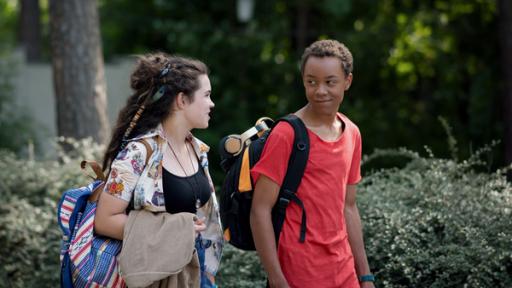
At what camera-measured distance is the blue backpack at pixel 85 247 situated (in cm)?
342

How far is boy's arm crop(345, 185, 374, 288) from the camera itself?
148 inches

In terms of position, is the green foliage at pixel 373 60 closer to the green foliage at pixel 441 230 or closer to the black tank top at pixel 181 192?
the green foliage at pixel 441 230

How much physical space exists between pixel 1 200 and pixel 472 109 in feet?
22.3

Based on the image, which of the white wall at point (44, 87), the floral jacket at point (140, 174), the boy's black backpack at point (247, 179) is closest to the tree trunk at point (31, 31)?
the white wall at point (44, 87)

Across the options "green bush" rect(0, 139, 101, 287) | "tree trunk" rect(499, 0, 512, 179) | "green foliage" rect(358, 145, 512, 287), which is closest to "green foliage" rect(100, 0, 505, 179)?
"tree trunk" rect(499, 0, 512, 179)

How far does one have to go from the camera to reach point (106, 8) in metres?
14.7

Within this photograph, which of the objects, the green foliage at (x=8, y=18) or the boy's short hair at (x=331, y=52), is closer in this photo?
the boy's short hair at (x=331, y=52)

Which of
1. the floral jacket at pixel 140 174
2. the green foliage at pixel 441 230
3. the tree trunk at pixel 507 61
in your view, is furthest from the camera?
the tree trunk at pixel 507 61

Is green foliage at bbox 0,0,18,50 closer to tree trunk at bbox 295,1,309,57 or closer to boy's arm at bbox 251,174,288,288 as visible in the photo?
tree trunk at bbox 295,1,309,57

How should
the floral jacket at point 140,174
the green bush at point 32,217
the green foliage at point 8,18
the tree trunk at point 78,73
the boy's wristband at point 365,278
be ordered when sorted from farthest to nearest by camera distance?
the green foliage at point 8,18
the tree trunk at point 78,73
the green bush at point 32,217
the boy's wristband at point 365,278
the floral jacket at point 140,174

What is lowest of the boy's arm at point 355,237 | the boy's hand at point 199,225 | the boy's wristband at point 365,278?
the boy's wristband at point 365,278

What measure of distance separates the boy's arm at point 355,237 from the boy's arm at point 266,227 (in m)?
0.49

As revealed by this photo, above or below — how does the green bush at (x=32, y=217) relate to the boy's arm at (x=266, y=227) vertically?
below

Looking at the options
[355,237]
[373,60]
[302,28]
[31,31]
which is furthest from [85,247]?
[31,31]
